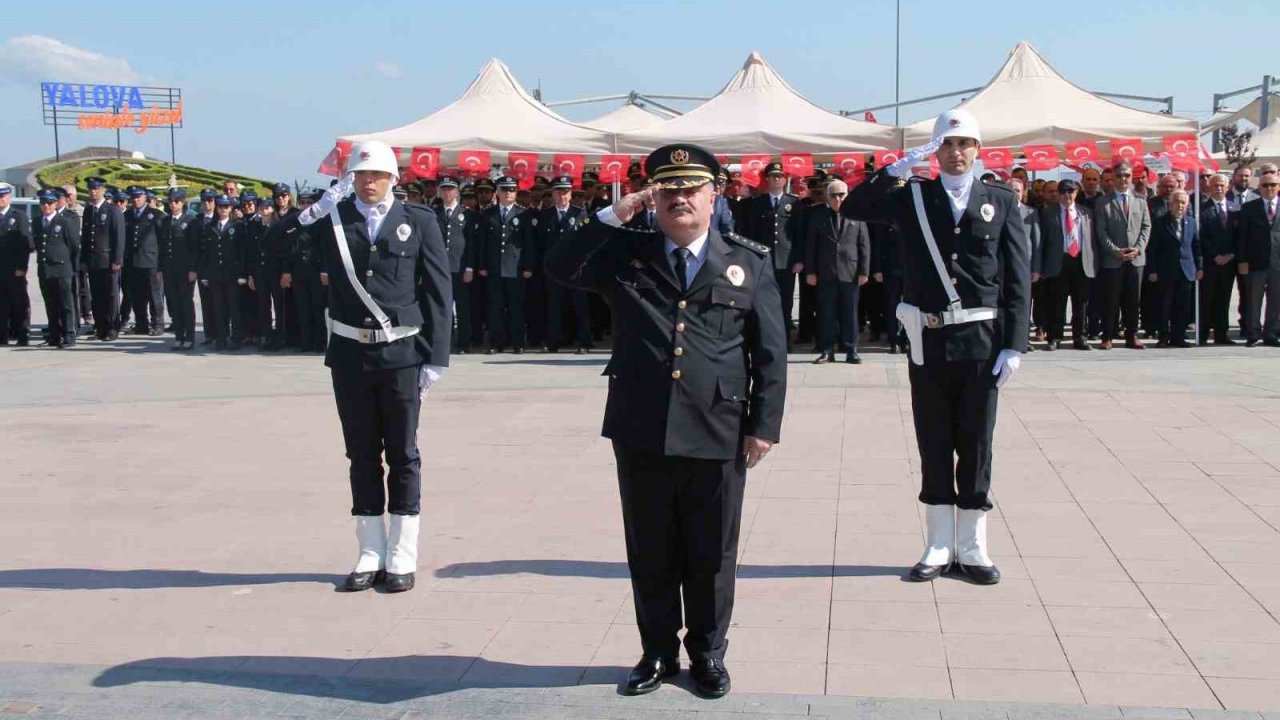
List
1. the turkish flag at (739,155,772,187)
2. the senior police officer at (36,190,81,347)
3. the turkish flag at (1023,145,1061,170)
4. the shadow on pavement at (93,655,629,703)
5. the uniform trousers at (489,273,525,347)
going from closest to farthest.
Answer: the shadow on pavement at (93,655,629,703)
the turkish flag at (1023,145,1061,170)
the turkish flag at (739,155,772,187)
the uniform trousers at (489,273,525,347)
the senior police officer at (36,190,81,347)

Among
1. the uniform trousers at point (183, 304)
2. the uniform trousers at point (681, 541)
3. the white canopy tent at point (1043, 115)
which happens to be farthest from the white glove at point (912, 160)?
the uniform trousers at point (183, 304)

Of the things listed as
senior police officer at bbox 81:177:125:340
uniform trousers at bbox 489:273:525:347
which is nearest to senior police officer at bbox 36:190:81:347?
senior police officer at bbox 81:177:125:340

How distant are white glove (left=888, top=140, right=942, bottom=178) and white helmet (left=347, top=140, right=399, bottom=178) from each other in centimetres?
227

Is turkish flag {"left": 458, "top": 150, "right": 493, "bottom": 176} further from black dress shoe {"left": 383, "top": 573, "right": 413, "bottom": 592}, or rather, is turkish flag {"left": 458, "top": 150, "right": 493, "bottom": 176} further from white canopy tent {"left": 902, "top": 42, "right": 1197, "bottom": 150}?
black dress shoe {"left": 383, "top": 573, "right": 413, "bottom": 592}

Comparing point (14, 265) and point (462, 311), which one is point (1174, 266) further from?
point (14, 265)

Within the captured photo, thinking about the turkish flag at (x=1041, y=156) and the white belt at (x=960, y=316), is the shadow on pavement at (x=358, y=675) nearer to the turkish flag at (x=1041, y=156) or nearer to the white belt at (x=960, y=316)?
the white belt at (x=960, y=316)

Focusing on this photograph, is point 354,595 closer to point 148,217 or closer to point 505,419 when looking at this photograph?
point 505,419

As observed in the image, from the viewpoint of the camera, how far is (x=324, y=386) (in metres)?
13.5

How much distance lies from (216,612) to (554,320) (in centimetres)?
1076

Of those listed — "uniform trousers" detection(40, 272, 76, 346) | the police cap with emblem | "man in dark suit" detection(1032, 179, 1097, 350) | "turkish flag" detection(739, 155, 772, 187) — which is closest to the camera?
the police cap with emblem

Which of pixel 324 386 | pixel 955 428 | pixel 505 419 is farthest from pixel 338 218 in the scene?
pixel 324 386

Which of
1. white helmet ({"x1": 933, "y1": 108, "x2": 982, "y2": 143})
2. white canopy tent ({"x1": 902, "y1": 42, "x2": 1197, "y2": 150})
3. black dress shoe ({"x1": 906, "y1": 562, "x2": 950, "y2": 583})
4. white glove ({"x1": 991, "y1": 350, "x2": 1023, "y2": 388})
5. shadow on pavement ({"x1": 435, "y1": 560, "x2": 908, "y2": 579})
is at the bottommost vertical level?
shadow on pavement ({"x1": 435, "y1": 560, "x2": 908, "y2": 579})

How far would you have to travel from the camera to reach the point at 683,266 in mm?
4867

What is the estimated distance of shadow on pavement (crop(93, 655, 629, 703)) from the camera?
505cm
